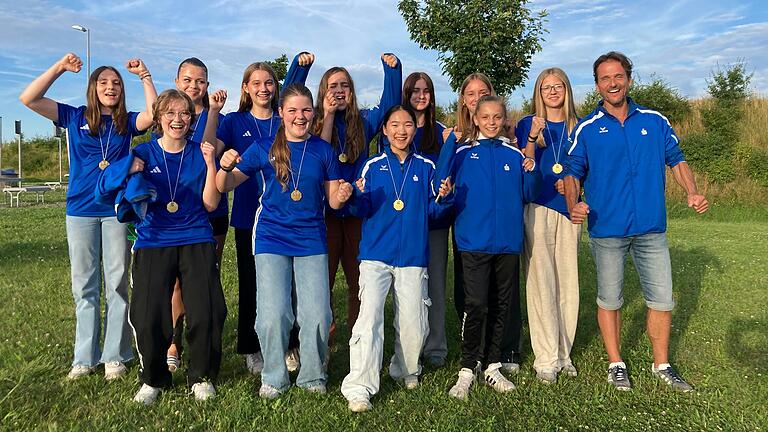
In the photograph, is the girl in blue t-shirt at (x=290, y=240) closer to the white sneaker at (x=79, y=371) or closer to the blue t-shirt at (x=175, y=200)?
the blue t-shirt at (x=175, y=200)

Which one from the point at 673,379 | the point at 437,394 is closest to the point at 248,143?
the point at 437,394

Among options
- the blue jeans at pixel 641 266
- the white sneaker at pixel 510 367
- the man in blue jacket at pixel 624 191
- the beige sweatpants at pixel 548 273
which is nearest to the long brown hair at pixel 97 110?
the beige sweatpants at pixel 548 273

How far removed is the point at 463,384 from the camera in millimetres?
4094

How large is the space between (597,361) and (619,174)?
5.21 ft

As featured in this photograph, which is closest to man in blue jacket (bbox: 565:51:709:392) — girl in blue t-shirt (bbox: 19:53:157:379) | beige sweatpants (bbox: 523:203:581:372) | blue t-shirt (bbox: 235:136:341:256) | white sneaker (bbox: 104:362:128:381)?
beige sweatpants (bbox: 523:203:581:372)

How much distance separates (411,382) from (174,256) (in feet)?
5.94

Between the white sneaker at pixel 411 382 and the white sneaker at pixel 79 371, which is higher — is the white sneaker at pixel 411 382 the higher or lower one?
the higher one

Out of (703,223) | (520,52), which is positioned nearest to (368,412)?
(520,52)

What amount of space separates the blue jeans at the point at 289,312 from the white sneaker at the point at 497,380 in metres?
1.16

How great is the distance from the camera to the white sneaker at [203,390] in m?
3.85

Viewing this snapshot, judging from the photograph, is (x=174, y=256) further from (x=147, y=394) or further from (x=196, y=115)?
(x=196, y=115)

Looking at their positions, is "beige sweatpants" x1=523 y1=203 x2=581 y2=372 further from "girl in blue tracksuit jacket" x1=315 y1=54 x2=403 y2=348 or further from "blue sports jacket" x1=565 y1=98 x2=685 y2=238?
"girl in blue tracksuit jacket" x1=315 y1=54 x2=403 y2=348

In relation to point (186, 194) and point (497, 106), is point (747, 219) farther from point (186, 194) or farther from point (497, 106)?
point (186, 194)

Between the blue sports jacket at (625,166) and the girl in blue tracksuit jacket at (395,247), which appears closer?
the girl in blue tracksuit jacket at (395,247)
